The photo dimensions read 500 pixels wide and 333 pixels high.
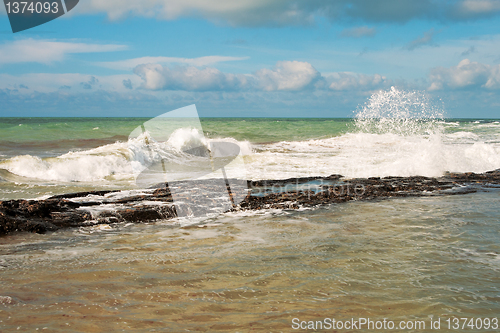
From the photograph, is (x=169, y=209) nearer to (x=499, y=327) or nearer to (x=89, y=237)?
(x=89, y=237)

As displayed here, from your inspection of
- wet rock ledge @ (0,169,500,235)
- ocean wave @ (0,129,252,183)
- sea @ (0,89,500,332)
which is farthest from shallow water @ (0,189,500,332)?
ocean wave @ (0,129,252,183)

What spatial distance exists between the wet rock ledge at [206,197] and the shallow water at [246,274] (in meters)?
0.35

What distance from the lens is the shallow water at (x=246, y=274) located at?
8.35ft

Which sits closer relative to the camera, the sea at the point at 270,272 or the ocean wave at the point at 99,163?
the sea at the point at 270,272

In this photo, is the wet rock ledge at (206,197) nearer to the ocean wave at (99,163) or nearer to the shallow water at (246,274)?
the shallow water at (246,274)

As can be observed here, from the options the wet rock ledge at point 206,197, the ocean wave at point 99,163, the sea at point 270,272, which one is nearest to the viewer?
the sea at point 270,272

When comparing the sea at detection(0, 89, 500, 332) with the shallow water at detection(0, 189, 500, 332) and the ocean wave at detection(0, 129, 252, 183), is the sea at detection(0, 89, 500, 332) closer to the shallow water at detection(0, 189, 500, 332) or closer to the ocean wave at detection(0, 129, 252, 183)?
the shallow water at detection(0, 189, 500, 332)

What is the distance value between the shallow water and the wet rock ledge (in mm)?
346

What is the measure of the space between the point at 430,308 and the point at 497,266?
4.50 feet

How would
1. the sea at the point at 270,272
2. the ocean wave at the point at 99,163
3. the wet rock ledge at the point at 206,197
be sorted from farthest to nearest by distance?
the ocean wave at the point at 99,163, the wet rock ledge at the point at 206,197, the sea at the point at 270,272

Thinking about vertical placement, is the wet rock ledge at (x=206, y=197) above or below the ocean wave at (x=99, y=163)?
below

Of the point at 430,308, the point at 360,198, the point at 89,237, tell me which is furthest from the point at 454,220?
the point at 89,237

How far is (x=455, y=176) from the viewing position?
9.38 meters

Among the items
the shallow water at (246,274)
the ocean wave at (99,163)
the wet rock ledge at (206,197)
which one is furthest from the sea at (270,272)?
the ocean wave at (99,163)
